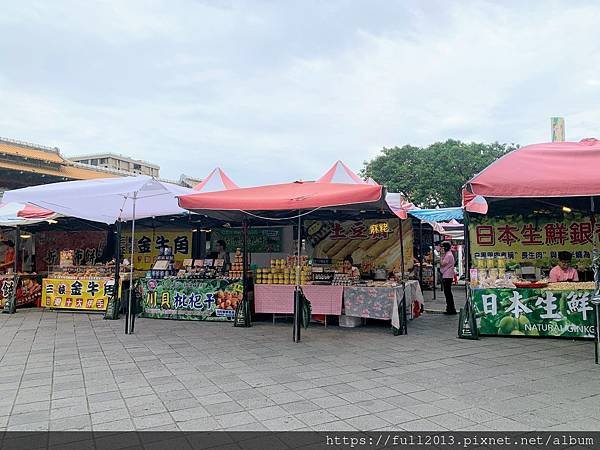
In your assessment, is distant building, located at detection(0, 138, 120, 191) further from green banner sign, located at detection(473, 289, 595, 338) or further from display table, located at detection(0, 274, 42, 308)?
green banner sign, located at detection(473, 289, 595, 338)

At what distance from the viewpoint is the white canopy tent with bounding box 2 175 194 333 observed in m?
7.04

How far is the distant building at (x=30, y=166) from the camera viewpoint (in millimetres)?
17266

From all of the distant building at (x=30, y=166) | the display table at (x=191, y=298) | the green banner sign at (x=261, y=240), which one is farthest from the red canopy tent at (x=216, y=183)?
the distant building at (x=30, y=166)

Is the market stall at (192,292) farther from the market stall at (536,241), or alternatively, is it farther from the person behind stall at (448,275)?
the person behind stall at (448,275)

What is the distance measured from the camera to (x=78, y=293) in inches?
377

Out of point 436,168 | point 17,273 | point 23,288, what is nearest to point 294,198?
point 17,273

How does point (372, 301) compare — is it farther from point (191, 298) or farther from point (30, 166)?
point (30, 166)

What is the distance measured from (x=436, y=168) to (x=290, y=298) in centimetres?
1853

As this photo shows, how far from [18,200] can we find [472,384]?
728 cm

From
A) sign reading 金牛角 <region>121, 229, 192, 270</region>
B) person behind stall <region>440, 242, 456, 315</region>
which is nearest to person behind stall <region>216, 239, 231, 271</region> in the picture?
sign reading 金牛角 <region>121, 229, 192, 270</region>

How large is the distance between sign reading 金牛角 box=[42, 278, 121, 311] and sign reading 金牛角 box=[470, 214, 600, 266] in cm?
755

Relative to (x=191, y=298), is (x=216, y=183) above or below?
above

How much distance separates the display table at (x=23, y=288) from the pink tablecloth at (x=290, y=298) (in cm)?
597

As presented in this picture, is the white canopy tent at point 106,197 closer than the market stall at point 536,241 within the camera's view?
No
